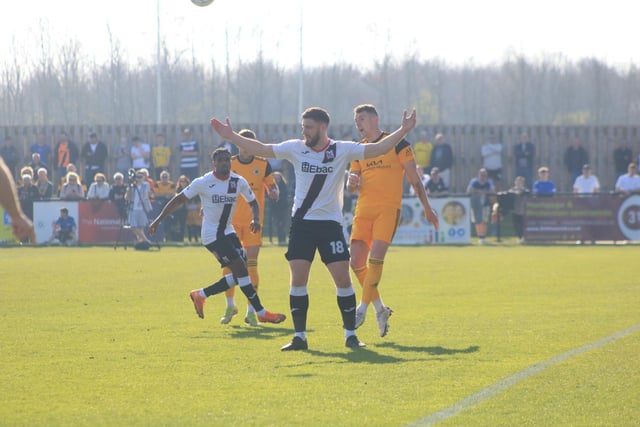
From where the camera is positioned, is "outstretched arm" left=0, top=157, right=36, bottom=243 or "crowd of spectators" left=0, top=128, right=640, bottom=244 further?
"crowd of spectators" left=0, top=128, right=640, bottom=244

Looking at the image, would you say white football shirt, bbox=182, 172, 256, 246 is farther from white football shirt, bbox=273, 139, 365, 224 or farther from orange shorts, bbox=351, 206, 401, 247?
white football shirt, bbox=273, 139, 365, 224

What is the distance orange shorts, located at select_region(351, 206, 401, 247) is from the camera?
39.2 feet

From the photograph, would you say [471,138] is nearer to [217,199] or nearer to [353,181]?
[217,199]

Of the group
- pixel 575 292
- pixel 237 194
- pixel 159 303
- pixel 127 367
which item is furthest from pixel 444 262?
pixel 127 367

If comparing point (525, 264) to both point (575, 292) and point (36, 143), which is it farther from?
point (36, 143)

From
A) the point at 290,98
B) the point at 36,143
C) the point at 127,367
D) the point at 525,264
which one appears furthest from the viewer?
the point at 290,98

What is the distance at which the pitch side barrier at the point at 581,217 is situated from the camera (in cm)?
3092

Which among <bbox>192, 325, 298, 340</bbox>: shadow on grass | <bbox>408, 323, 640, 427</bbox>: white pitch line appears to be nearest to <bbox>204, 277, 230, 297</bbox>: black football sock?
<bbox>192, 325, 298, 340</bbox>: shadow on grass

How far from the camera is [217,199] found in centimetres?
1292

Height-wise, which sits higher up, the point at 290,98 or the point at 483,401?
the point at 290,98

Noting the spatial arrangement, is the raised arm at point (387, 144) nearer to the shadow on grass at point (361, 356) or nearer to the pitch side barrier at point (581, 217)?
the shadow on grass at point (361, 356)

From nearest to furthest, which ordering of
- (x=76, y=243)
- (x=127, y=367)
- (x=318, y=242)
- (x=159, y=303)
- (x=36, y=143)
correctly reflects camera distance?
(x=127, y=367) → (x=318, y=242) → (x=159, y=303) → (x=76, y=243) → (x=36, y=143)

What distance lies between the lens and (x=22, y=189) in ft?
105

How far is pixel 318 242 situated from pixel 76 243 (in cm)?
2189
